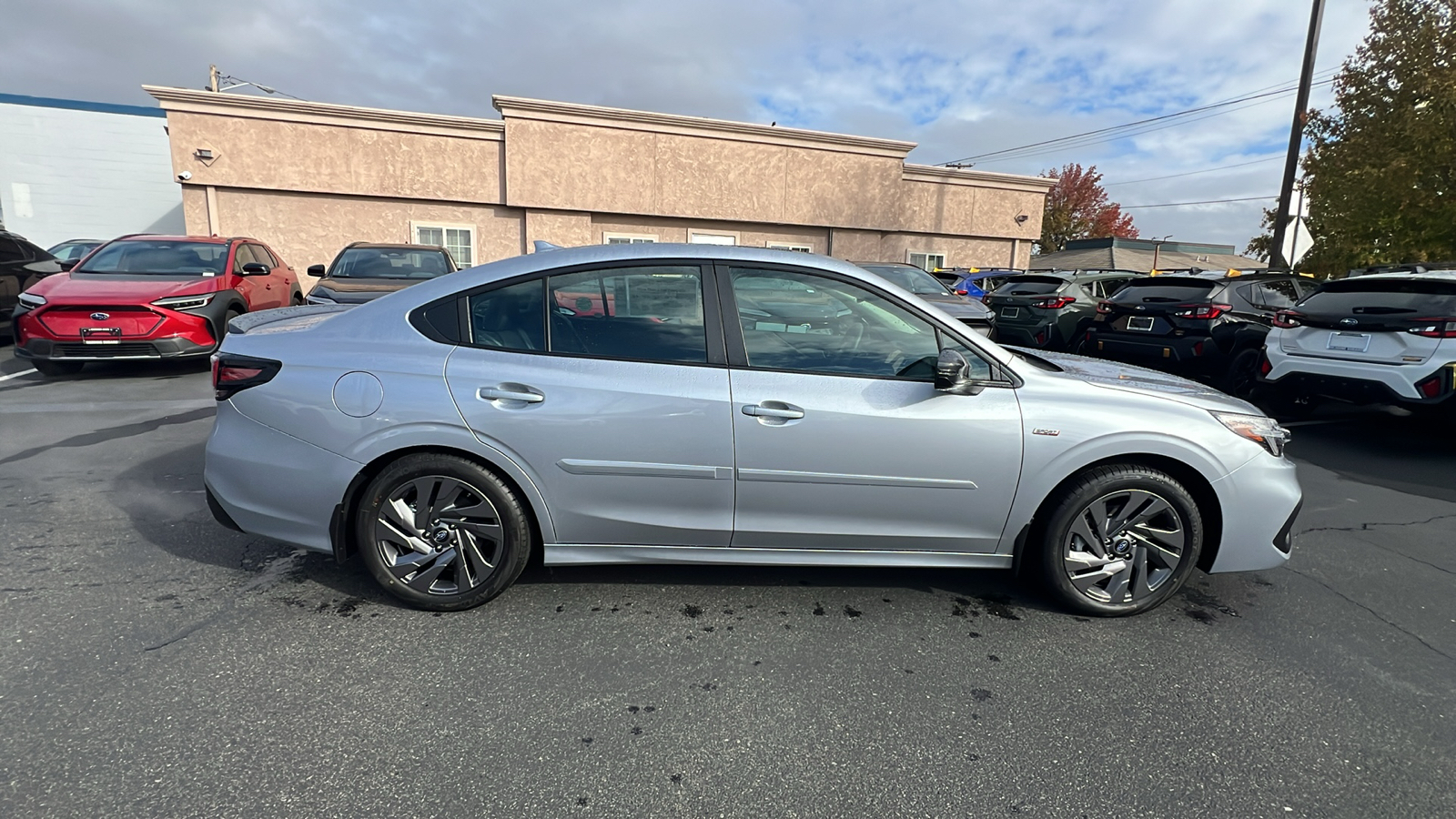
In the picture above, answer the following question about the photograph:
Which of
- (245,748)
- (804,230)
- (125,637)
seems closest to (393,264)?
(125,637)

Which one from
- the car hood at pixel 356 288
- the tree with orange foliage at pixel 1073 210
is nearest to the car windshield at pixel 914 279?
the car hood at pixel 356 288

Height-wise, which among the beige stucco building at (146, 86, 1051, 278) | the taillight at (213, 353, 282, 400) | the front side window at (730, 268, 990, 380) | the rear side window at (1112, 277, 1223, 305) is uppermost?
the beige stucco building at (146, 86, 1051, 278)

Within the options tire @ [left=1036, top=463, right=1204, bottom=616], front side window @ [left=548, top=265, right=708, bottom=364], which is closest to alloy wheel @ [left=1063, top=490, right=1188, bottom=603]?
tire @ [left=1036, top=463, right=1204, bottom=616]

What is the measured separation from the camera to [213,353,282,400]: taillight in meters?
2.99

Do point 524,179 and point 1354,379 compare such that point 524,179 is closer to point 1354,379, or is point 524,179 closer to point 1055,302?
point 1055,302

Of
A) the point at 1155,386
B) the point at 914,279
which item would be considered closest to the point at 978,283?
the point at 914,279

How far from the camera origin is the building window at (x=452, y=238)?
54.5 ft

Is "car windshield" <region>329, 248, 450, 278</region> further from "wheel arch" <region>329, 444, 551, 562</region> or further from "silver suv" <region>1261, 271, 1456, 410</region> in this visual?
"silver suv" <region>1261, 271, 1456, 410</region>

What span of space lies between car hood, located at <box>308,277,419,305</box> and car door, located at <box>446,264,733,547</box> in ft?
15.8

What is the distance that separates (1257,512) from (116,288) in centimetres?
999

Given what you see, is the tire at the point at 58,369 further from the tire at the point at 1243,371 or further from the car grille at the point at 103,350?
the tire at the point at 1243,371

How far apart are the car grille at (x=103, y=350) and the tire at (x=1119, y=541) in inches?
344

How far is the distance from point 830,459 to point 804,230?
16781mm

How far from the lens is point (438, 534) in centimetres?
301
